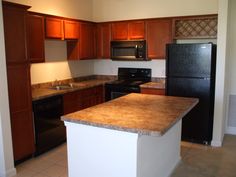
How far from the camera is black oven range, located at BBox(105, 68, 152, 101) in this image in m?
4.90

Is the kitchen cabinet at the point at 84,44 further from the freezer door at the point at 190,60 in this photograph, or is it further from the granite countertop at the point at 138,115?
the granite countertop at the point at 138,115

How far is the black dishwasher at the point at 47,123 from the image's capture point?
367 cm

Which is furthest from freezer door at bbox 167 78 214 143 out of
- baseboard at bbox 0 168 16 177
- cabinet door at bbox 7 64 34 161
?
baseboard at bbox 0 168 16 177

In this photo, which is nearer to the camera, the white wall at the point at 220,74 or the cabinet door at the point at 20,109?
the cabinet door at the point at 20,109

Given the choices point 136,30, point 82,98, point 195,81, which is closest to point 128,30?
point 136,30

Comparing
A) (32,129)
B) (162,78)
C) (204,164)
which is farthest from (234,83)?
(32,129)

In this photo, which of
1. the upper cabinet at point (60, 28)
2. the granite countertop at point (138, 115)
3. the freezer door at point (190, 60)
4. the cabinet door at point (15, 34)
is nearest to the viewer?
the granite countertop at point (138, 115)

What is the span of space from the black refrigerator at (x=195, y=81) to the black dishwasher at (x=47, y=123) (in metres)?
1.92

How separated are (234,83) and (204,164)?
189cm

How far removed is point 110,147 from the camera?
2.23 meters

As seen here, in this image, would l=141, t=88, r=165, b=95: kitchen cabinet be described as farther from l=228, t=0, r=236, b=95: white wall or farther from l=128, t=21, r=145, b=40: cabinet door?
l=228, t=0, r=236, b=95: white wall

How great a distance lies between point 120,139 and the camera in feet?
7.07

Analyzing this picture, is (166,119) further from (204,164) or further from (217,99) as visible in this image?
(217,99)

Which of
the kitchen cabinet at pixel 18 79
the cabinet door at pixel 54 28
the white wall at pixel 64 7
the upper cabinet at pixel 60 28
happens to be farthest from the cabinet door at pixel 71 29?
the kitchen cabinet at pixel 18 79
